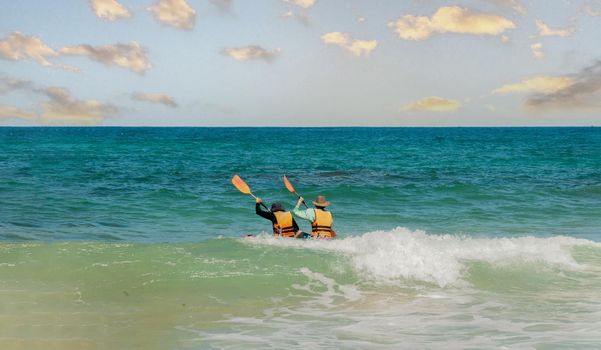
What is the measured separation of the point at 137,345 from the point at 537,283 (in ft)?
25.9

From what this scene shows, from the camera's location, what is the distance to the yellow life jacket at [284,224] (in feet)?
50.9

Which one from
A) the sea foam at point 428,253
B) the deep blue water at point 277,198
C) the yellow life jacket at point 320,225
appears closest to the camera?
the sea foam at point 428,253

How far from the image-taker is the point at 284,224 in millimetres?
15555

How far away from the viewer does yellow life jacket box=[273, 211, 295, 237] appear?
50.9 feet

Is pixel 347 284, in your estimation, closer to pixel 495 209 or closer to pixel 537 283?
pixel 537 283

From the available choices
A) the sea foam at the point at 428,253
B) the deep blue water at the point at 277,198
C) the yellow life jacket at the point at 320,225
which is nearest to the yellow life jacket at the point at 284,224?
the sea foam at the point at 428,253

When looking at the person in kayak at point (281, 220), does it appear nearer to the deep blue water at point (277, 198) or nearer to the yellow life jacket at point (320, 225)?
the yellow life jacket at point (320, 225)

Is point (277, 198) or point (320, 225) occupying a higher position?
point (320, 225)

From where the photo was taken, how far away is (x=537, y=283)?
42.3 ft

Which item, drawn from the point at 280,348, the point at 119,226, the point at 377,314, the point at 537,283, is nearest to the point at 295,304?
the point at 377,314

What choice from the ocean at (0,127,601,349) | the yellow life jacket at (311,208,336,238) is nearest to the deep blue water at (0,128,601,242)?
the ocean at (0,127,601,349)

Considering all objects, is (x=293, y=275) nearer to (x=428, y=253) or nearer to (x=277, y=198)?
(x=428, y=253)

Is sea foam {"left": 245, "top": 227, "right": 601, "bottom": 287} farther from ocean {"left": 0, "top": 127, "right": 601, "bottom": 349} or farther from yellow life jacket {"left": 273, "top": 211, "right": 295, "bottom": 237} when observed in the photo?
yellow life jacket {"left": 273, "top": 211, "right": 295, "bottom": 237}

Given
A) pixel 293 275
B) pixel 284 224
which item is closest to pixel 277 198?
pixel 284 224
